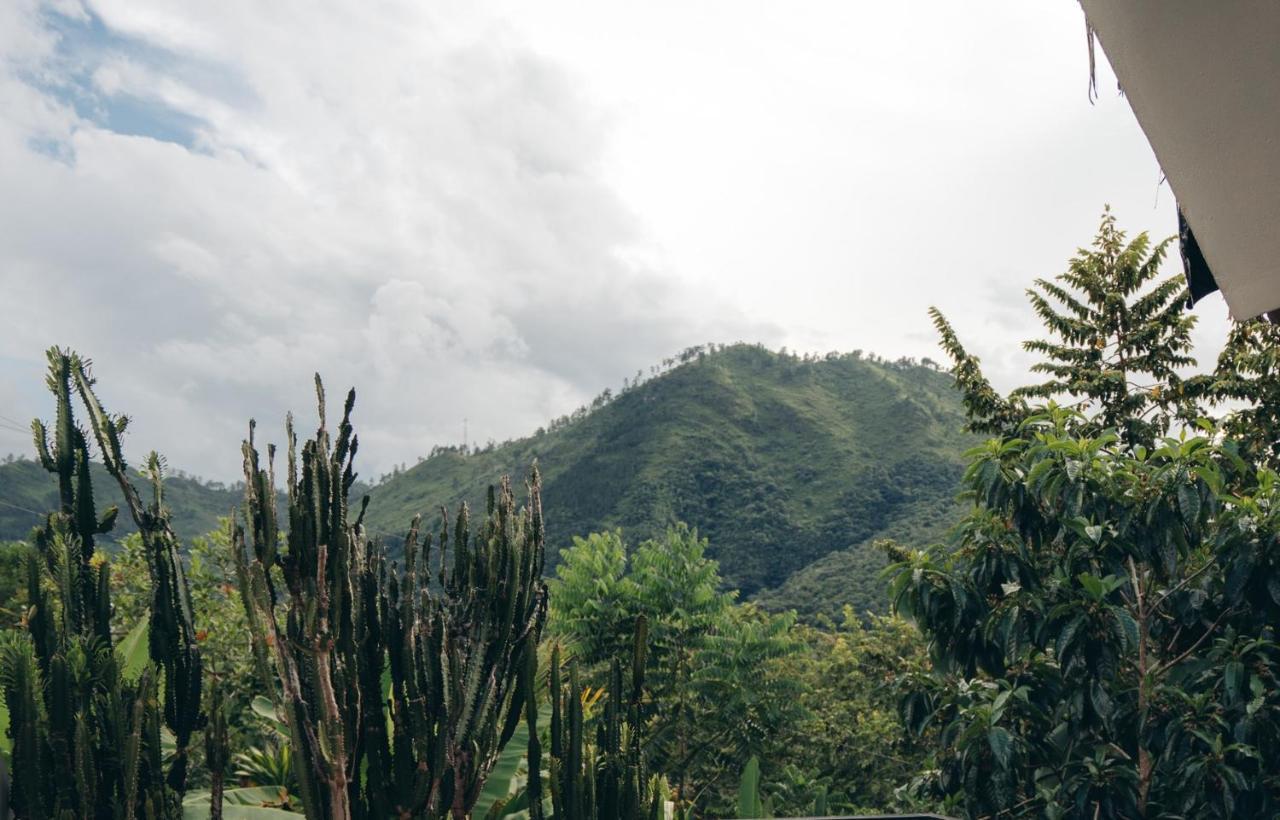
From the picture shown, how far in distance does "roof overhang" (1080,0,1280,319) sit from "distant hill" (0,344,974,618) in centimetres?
2899

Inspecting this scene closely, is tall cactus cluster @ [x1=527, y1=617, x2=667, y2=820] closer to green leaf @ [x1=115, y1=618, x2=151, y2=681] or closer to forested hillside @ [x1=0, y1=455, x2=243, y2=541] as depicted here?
green leaf @ [x1=115, y1=618, x2=151, y2=681]

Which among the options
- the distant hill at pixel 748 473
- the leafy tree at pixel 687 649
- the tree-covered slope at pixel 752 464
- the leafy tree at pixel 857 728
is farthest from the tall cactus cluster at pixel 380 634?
the tree-covered slope at pixel 752 464

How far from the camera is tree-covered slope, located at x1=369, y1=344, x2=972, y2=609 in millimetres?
42844

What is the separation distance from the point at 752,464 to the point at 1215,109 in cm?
4912

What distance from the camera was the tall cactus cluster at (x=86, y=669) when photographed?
240 cm

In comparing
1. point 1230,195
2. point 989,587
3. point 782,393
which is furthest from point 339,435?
point 782,393

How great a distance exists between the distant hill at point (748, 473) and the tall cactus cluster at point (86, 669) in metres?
28.5

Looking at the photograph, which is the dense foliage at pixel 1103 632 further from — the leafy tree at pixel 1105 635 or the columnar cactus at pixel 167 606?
the columnar cactus at pixel 167 606

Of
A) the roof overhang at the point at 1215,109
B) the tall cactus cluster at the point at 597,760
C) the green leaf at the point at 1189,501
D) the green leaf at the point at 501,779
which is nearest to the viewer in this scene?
the roof overhang at the point at 1215,109

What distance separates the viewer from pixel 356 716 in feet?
10.6

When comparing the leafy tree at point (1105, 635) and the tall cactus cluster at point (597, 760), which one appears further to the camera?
the leafy tree at point (1105, 635)

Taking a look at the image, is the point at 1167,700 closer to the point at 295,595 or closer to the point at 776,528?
the point at 295,595

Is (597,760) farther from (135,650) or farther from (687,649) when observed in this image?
(687,649)

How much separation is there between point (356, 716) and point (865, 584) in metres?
30.6
